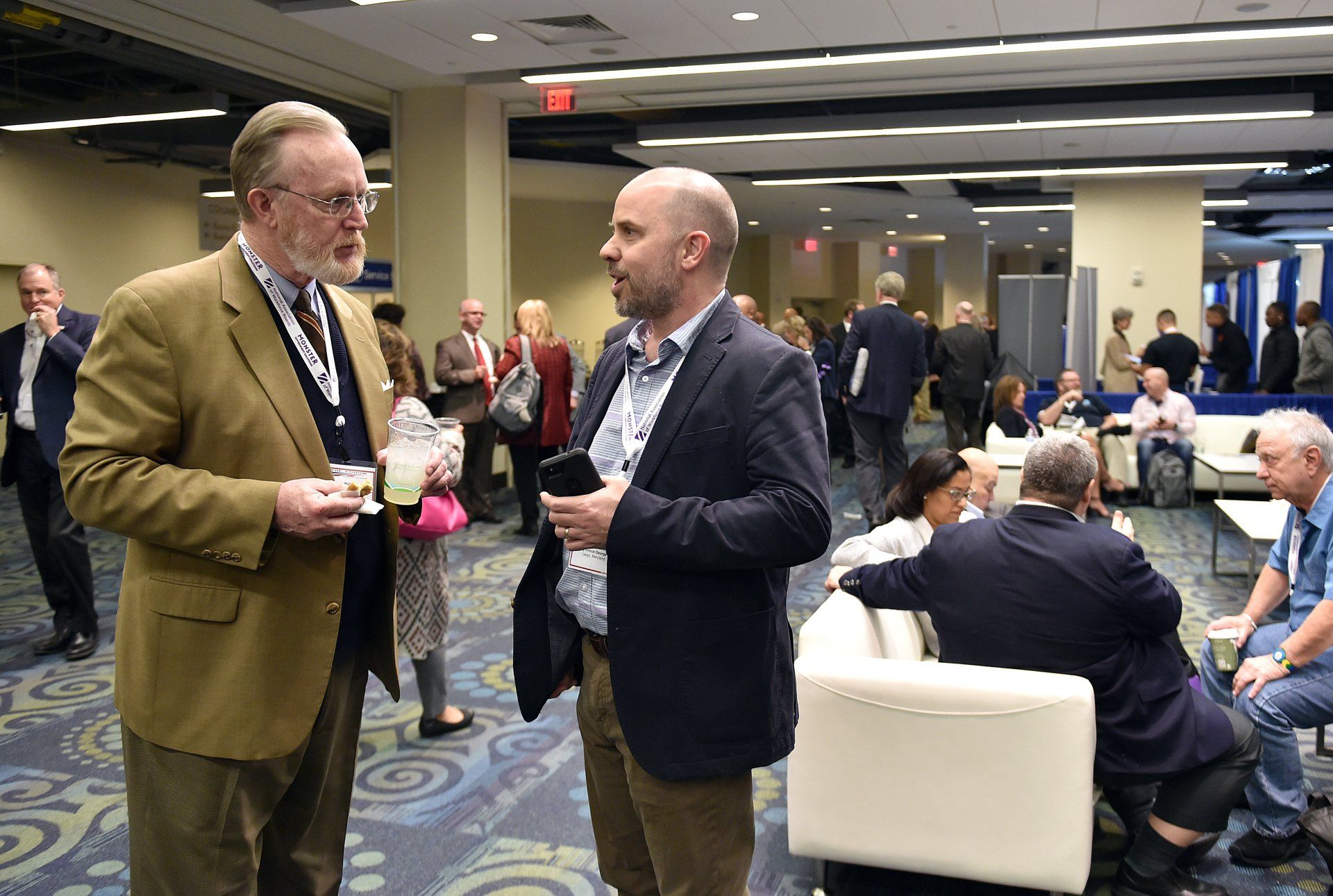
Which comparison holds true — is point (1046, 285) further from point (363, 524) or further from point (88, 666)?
point (363, 524)

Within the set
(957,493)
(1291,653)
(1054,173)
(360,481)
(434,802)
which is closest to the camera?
(360,481)

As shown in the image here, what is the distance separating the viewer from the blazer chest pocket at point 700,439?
62.5 inches

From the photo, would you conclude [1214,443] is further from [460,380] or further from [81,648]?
[81,648]

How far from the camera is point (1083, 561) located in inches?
102

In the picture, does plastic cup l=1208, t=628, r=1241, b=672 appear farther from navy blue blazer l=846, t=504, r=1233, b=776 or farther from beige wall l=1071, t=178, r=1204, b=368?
beige wall l=1071, t=178, r=1204, b=368

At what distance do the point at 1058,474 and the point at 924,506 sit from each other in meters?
1.11

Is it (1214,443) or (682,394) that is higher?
(682,394)

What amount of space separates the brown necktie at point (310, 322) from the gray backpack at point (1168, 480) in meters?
8.47

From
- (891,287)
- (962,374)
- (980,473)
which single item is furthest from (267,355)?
(962,374)

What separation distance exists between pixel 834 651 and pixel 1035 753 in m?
0.55

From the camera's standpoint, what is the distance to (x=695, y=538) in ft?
4.91

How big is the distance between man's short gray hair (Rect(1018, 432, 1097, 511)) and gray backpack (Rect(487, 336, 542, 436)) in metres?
4.57

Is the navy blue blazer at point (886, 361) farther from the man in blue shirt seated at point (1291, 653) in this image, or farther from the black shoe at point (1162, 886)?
the black shoe at point (1162, 886)

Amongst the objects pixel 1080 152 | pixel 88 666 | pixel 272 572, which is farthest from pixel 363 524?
pixel 1080 152
